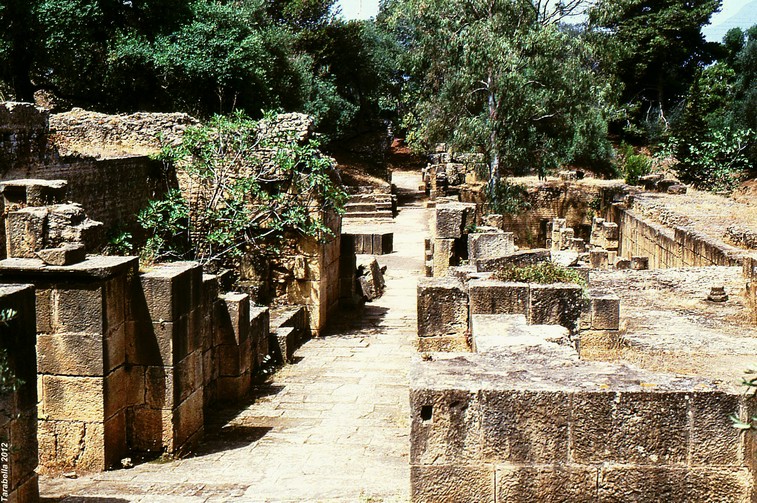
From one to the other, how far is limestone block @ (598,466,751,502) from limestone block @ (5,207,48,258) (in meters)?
5.44

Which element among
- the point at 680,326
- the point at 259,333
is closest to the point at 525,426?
the point at 259,333

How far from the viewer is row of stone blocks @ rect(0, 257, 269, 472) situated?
24.6 ft

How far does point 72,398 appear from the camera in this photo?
764cm

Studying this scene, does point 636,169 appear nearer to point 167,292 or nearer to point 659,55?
point 659,55

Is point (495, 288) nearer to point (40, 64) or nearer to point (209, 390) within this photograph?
point (209, 390)

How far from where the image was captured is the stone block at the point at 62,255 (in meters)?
7.50

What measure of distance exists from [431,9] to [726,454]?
81.3ft

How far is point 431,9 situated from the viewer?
27.7 m

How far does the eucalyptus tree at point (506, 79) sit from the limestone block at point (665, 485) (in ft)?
74.7

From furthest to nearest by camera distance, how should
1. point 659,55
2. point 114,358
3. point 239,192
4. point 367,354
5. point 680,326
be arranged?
point 659,55, point 239,192, point 367,354, point 680,326, point 114,358

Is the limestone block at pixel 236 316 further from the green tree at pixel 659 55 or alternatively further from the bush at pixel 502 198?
the green tree at pixel 659 55

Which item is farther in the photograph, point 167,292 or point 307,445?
point 307,445

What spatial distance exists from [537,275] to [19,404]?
529 centimetres

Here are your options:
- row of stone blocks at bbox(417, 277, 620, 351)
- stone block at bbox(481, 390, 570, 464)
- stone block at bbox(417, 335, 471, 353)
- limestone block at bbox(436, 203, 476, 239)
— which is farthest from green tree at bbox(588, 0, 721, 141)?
stone block at bbox(481, 390, 570, 464)
